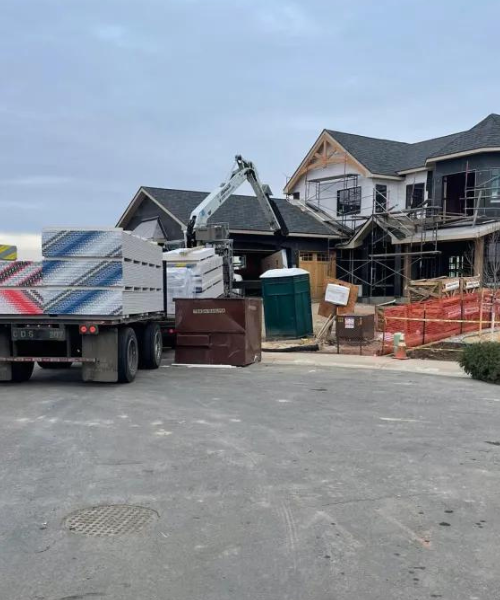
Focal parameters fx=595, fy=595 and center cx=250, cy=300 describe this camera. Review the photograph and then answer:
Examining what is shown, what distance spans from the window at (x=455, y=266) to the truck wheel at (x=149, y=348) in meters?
17.6

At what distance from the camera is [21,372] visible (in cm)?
1084

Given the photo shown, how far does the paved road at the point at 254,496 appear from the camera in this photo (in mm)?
3574

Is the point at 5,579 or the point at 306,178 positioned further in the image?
the point at 306,178

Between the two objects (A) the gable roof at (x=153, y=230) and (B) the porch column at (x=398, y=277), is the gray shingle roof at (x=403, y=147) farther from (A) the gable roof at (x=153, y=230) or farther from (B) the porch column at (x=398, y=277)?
(A) the gable roof at (x=153, y=230)

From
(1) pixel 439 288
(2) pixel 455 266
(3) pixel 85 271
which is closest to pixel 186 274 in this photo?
(3) pixel 85 271

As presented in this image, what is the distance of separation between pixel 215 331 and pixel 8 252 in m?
4.63

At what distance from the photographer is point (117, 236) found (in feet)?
32.4

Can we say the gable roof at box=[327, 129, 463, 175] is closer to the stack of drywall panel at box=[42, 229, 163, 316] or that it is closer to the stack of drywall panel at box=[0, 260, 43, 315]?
the stack of drywall panel at box=[42, 229, 163, 316]

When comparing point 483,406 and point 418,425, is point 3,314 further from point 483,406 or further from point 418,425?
point 483,406

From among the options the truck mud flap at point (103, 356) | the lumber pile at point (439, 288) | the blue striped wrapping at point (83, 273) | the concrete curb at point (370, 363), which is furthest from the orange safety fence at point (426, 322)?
the blue striped wrapping at point (83, 273)

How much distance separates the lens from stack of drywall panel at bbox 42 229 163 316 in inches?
390

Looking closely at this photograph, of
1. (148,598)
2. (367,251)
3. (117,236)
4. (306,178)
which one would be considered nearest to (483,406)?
(117,236)

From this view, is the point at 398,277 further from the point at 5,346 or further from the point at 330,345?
the point at 5,346

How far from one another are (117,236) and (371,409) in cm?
492
